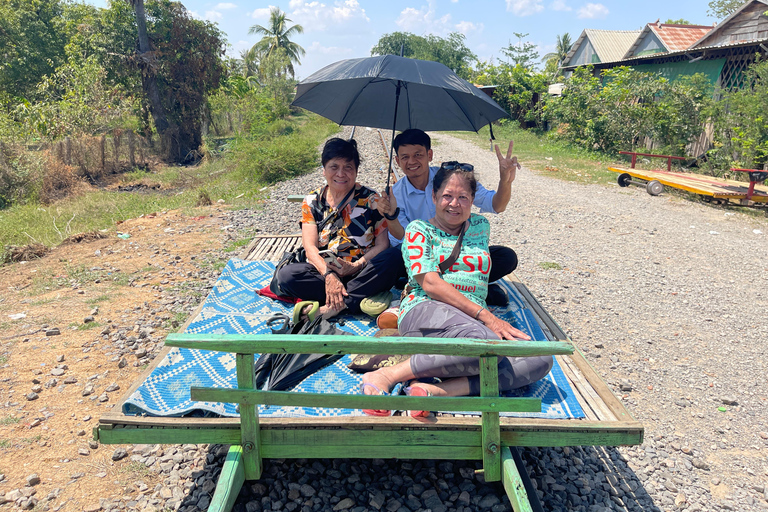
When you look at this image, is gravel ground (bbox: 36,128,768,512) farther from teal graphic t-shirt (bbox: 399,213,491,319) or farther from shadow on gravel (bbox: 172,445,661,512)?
teal graphic t-shirt (bbox: 399,213,491,319)

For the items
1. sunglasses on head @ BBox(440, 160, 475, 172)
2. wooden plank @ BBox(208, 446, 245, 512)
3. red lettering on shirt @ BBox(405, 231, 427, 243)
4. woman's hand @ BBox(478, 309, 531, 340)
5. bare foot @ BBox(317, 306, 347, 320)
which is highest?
sunglasses on head @ BBox(440, 160, 475, 172)

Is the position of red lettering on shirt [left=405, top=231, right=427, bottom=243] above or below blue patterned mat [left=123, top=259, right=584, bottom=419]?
above

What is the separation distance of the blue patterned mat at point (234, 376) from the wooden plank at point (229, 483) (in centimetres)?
23

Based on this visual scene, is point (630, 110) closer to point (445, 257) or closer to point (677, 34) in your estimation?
point (677, 34)

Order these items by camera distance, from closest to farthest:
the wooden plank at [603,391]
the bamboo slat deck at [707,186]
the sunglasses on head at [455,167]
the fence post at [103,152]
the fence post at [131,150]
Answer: the wooden plank at [603,391] < the sunglasses on head at [455,167] < the bamboo slat deck at [707,186] < the fence post at [103,152] < the fence post at [131,150]

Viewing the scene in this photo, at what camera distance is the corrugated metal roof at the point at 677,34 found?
21359 mm

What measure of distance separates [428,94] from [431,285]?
2046mm

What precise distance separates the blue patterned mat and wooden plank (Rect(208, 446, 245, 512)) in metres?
0.23

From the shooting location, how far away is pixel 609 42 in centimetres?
2947

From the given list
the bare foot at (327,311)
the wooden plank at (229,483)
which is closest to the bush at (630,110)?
the bare foot at (327,311)

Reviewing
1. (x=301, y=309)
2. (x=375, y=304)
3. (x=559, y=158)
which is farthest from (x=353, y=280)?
(x=559, y=158)

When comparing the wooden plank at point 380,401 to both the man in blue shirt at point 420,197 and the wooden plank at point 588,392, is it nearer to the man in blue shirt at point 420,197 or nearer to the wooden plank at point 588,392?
the wooden plank at point 588,392

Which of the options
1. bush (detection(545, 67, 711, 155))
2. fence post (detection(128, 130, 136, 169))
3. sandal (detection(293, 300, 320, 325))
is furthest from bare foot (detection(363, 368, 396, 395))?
fence post (detection(128, 130, 136, 169))

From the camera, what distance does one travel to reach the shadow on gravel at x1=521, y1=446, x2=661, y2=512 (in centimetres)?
253
